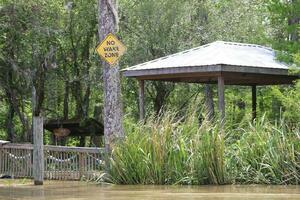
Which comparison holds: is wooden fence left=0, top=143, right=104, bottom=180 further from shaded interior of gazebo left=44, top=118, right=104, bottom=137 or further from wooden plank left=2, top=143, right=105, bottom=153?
shaded interior of gazebo left=44, top=118, right=104, bottom=137

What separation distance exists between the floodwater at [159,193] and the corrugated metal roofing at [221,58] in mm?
5418

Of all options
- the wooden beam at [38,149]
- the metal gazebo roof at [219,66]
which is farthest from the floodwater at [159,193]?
the metal gazebo roof at [219,66]

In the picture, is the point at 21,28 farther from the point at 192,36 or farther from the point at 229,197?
the point at 229,197

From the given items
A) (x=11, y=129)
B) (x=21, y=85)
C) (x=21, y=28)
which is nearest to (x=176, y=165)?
(x=21, y=28)

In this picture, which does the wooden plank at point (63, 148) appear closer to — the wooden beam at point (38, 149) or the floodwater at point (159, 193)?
the wooden beam at point (38, 149)

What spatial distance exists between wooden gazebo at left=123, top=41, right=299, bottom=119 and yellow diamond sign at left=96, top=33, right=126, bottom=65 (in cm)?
293

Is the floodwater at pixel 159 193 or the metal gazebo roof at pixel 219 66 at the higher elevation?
the metal gazebo roof at pixel 219 66

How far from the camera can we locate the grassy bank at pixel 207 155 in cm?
1180

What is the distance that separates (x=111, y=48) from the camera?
46.6 feet

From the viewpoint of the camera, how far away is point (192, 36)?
24688mm

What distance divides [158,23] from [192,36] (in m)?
1.88

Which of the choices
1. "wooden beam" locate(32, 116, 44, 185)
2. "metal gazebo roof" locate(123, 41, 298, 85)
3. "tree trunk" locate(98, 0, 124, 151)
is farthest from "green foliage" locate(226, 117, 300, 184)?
"wooden beam" locate(32, 116, 44, 185)

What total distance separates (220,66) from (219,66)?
0.03 meters

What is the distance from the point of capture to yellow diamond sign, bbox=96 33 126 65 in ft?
46.5
